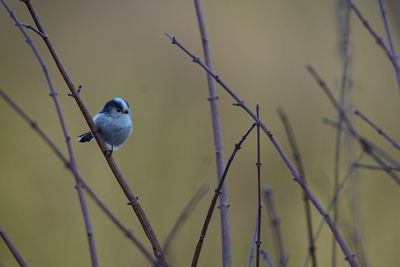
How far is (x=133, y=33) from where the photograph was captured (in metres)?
6.15

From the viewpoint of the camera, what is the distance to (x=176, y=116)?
5.62 meters

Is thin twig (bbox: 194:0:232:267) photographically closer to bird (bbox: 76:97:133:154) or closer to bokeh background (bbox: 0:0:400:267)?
bird (bbox: 76:97:133:154)

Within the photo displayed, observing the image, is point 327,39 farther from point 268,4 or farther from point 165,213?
point 165,213

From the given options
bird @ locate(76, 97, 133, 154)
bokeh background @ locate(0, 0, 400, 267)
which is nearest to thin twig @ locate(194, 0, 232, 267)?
bird @ locate(76, 97, 133, 154)

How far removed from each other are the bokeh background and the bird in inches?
85.9

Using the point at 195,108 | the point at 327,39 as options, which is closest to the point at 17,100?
the point at 195,108

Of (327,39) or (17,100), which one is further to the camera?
(327,39)

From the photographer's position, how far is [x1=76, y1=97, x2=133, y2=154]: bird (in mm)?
2223

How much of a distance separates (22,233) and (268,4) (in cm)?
329

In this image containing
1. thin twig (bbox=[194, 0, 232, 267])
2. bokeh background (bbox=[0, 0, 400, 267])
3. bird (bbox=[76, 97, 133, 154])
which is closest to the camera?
thin twig (bbox=[194, 0, 232, 267])

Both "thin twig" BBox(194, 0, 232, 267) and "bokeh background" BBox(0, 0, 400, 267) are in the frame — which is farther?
"bokeh background" BBox(0, 0, 400, 267)

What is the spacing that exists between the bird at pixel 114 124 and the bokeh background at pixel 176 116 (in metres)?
2.18

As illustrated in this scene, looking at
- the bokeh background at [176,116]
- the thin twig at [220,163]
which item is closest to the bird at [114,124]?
the thin twig at [220,163]

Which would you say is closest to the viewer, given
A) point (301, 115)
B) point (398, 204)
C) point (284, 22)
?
point (398, 204)
